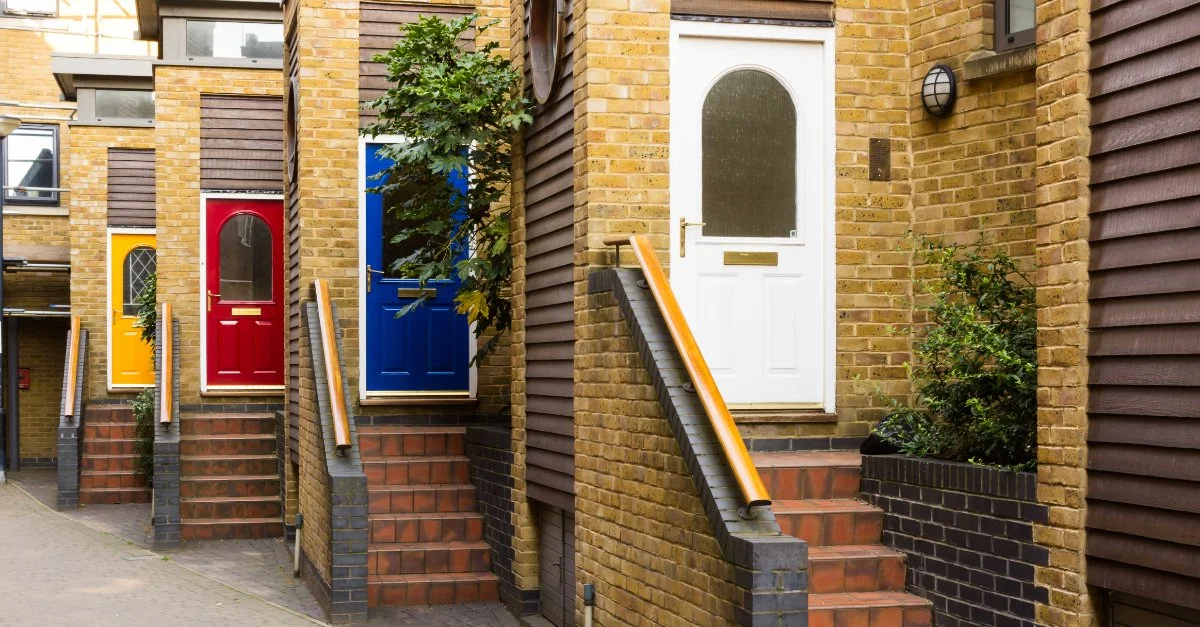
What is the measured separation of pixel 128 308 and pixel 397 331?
925 cm

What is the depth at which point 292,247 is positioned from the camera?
521 inches

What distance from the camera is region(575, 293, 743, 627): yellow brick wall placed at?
6.08 metres

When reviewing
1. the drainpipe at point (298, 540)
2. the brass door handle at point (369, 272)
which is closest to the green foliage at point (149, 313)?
the brass door handle at point (369, 272)

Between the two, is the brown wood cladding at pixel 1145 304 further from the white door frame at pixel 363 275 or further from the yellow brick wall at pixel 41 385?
the yellow brick wall at pixel 41 385

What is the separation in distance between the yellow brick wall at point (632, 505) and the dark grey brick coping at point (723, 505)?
4.4 inches

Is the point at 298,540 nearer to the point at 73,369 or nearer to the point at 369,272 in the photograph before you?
the point at 369,272

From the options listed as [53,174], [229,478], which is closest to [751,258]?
[229,478]

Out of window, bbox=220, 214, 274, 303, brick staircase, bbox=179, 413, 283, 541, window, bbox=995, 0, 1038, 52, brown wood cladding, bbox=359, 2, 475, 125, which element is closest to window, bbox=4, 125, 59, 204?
window, bbox=220, 214, 274, 303

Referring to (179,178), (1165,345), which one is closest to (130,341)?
(179,178)

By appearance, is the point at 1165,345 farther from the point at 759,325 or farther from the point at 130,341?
the point at 130,341

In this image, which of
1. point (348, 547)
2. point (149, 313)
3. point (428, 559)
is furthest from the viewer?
point (149, 313)

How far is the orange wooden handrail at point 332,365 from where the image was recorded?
32.5 ft

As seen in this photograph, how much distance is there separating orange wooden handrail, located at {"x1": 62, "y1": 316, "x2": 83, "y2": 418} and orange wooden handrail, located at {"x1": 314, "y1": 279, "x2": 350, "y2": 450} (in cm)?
762

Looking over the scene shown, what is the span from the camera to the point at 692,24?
7820 millimetres
